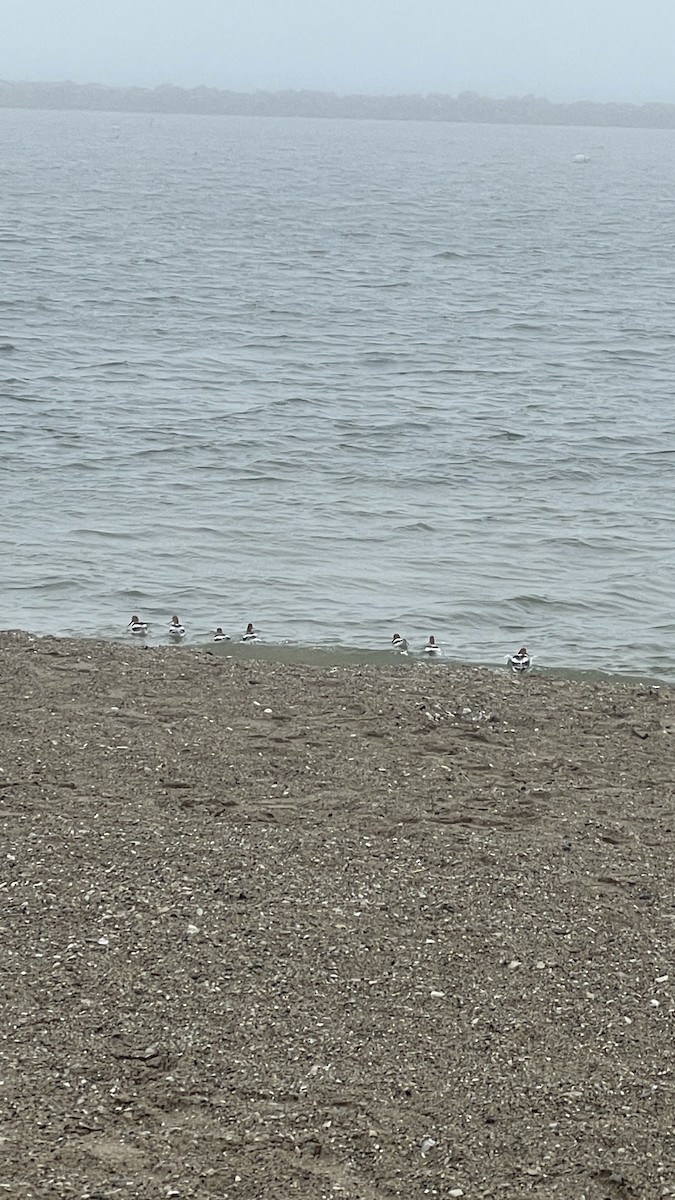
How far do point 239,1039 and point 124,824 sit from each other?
88.1 inches

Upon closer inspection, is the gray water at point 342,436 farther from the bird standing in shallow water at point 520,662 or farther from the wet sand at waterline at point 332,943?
the wet sand at waterline at point 332,943

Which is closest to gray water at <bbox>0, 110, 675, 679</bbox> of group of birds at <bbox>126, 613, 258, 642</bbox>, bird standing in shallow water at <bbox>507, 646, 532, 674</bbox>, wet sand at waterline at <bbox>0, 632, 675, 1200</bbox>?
group of birds at <bbox>126, 613, 258, 642</bbox>

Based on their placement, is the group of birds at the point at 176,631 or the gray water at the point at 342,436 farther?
the gray water at the point at 342,436

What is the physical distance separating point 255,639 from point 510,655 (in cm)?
230

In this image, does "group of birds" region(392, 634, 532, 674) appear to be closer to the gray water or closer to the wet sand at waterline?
the gray water

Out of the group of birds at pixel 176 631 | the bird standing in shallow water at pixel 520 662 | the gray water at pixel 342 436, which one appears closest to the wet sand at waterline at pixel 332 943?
the bird standing in shallow water at pixel 520 662

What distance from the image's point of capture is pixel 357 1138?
6.18 m

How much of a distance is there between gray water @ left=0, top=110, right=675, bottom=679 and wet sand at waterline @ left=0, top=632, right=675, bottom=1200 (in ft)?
10.2

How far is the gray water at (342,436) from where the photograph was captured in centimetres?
1473

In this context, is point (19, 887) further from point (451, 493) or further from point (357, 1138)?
point (451, 493)

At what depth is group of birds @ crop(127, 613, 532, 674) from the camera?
1270 cm

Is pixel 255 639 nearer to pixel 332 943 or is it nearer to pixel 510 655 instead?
pixel 510 655

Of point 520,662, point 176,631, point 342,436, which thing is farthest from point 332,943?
point 342,436

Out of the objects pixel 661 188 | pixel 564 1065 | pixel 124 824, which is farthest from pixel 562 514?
pixel 661 188
